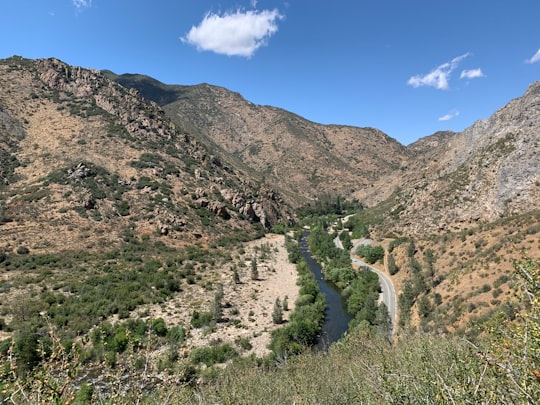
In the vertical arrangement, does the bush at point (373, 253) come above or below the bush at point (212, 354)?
above

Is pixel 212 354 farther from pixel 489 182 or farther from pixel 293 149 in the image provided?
A: pixel 293 149

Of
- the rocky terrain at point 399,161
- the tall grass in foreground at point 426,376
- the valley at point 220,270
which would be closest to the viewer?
the tall grass in foreground at point 426,376

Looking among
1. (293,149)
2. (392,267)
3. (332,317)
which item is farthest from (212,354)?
(293,149)

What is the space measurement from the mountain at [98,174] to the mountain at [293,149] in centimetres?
5103

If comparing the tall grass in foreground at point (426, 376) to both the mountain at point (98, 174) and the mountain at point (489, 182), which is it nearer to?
the mountain at point (489, 182)

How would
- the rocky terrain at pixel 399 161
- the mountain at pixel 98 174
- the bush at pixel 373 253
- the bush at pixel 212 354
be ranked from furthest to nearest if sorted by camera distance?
the bush at pixel 373 253
the rocky terrain at pixel 399 161
the mountain at pixel 98 174
the bush at pixel 212 354

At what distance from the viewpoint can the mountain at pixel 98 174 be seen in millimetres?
53500

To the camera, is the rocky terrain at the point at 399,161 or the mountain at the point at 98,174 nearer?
the mountain at the point at 98,174

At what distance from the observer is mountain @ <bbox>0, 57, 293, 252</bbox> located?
5350 cm

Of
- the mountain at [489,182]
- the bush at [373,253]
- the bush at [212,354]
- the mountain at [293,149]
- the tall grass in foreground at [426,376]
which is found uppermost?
the mountain at [293,149]

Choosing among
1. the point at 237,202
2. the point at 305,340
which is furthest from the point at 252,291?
the point at 237,202

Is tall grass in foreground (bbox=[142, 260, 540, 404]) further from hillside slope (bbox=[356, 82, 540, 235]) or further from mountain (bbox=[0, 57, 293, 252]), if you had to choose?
mountain (bbox=[0, 57, 293, 252])

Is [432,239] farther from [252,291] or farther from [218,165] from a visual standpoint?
[218,165]

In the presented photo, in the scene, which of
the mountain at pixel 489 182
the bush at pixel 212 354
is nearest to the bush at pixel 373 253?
the mountain at pixel 489 182
